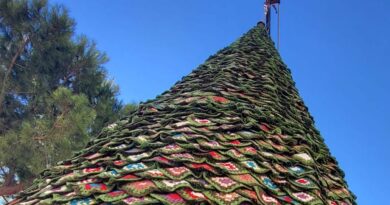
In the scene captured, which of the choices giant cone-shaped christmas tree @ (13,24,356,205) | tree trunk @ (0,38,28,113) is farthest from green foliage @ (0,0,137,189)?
giant cone-shaped christmas tree @ (13,24,356,205)

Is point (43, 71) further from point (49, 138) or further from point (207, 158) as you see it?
point (207, 158)

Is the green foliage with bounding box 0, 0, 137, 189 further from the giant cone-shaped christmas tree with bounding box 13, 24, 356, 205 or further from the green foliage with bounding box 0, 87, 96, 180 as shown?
the giant cone-shaped christmas tree with bounding box 13, 24, 356, 205

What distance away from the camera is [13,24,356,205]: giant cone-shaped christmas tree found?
1449 millimetres

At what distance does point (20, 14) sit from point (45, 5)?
53 centimetres

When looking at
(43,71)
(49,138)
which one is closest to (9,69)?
(43,71)

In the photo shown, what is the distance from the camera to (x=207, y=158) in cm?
164

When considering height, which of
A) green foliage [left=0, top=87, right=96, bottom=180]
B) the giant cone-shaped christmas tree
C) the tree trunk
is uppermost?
the tree trunk

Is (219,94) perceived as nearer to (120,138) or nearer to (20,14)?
(120,138)

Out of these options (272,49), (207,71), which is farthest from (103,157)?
(272,49)

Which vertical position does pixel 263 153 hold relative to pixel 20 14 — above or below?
below

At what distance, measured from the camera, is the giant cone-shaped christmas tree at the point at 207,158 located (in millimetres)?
1449

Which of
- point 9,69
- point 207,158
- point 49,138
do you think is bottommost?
point 207,158

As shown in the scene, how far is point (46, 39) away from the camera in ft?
31.4

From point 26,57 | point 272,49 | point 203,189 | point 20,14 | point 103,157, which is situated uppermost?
point 20,14
